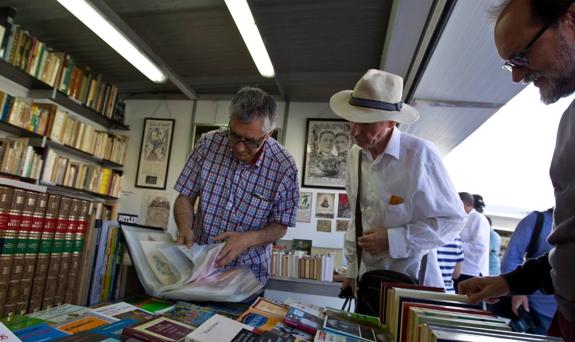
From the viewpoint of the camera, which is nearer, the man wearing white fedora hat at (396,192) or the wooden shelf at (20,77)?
the man wearing white fedora hat at (396,192)

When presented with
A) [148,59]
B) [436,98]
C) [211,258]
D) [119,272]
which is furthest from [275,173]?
[148,59]

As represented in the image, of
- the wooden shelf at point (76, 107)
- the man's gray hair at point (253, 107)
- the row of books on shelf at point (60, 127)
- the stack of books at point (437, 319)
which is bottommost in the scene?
the stack of books at point (437, 319)

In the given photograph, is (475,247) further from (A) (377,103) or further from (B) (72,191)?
(B) (72,191)

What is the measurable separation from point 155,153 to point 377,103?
14.4 feet

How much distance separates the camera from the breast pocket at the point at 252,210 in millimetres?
1352

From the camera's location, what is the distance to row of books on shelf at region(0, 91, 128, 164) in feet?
11.5

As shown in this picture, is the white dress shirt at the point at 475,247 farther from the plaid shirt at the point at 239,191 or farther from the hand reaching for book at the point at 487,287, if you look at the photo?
the hand reaching for book at the point at 487,287

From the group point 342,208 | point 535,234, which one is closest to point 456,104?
point 535,234

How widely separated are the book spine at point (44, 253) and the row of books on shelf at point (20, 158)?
1.71 meters

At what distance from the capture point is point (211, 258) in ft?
3.50

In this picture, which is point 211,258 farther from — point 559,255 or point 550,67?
point 550,67

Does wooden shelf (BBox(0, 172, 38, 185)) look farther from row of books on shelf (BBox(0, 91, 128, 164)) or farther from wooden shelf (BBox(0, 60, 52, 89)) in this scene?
wooden shelf (BBox(0, 60, 52, 89))

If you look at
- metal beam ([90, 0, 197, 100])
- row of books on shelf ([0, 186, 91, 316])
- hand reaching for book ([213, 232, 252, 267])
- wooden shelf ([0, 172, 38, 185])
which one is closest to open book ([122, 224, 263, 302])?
hand reaching for book ([213, 232, 252, 267])

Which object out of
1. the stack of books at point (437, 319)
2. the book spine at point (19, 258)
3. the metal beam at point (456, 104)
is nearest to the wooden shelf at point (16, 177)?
the book spine at point (19, 258)
